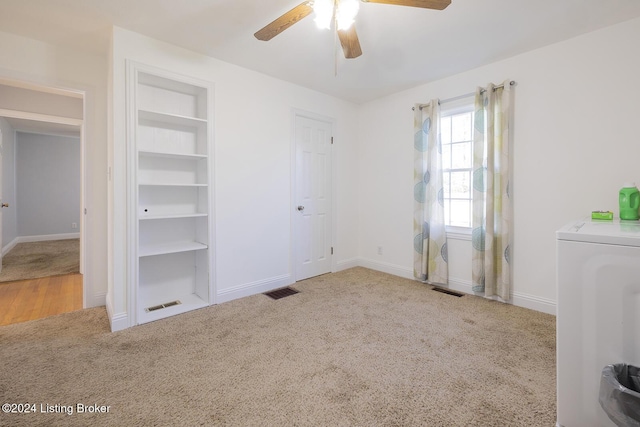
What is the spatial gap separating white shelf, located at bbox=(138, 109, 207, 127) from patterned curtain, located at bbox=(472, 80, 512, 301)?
286cm

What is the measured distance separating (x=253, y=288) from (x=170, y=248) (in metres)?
1.00

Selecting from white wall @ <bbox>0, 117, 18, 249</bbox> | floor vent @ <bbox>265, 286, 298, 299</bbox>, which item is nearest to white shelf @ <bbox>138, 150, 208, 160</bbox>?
floor vent @ <bbox>265, 286, 298, 299</bbox>

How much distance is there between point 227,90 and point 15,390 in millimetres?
2786

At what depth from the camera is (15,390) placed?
1611mm

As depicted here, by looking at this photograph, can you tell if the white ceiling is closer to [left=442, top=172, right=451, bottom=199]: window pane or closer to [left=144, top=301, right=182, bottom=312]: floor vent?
[left=442, top=172, right=451, bottom=199]: window pane

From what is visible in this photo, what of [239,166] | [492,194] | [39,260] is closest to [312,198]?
[239,166]

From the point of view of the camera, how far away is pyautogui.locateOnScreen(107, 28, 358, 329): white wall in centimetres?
242

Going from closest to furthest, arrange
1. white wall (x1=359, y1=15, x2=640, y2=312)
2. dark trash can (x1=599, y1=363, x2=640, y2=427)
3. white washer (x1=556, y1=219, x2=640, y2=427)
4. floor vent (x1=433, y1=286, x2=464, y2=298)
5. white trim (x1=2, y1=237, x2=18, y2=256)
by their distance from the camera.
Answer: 1. dark trash can (x1=599, y1=363, x2=640, y2=427)
2. white washer (x1=556, y1=219, x2=640, y2=427)
3. white wall (x1=359, y1=15, x2=640, y2=312)
4. floor vent (x1=433, y1=286, x2=464, y2=298)
5. white trim (x1=2, y1=237, x2=18, y2=256)

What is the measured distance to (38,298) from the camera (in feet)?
10.1

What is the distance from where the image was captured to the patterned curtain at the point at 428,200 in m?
3.40

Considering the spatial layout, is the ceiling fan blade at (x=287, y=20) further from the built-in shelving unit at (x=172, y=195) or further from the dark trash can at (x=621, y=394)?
the dark trash can at (x=621, y=394)

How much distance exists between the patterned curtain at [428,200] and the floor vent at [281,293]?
159 centimetres

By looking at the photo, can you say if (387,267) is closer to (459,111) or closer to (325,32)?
(459,111)

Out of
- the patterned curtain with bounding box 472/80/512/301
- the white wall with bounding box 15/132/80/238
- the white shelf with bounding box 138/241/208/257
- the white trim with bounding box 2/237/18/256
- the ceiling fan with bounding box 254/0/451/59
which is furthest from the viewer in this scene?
the white wall with bounding box 15/132/80/238
